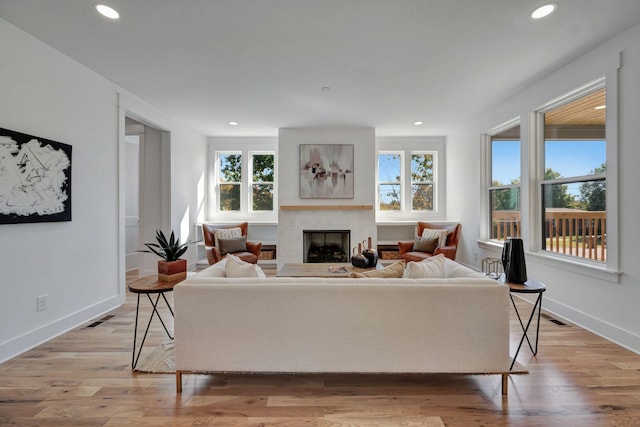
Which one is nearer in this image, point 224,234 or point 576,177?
point 576,177

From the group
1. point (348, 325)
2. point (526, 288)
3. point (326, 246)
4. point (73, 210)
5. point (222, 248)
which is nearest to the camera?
point (348, 325)

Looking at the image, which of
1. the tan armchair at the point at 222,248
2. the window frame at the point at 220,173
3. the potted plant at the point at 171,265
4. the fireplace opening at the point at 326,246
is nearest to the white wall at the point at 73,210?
the potted plant at the point at 171,265

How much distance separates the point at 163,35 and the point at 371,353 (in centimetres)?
279

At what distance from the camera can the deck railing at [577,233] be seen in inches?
113

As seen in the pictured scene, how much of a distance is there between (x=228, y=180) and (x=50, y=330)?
159 inches

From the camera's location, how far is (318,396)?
1.89 metres

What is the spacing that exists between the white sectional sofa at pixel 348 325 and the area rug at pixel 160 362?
1.70ft

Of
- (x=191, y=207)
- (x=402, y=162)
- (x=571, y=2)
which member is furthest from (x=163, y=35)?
(x=402, y=162)

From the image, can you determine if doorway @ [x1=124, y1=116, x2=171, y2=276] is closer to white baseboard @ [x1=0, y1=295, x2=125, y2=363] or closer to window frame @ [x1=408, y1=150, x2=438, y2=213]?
white baseboard @ [x1=0, y1=295, x2=125, y2=363]

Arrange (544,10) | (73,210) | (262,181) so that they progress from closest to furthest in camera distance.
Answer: (544,10)
(73,210)
(262,181)

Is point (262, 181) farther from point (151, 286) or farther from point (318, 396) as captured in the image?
point (318, 396)

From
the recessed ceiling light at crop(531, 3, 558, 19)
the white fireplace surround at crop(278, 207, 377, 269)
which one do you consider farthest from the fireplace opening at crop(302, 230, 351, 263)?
the recessed ceiling light at crop(531, 3, 558, 19)

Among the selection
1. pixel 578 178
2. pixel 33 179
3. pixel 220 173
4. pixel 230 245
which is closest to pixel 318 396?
pixel 33 179

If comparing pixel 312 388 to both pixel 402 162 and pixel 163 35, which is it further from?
pixel 402 162
